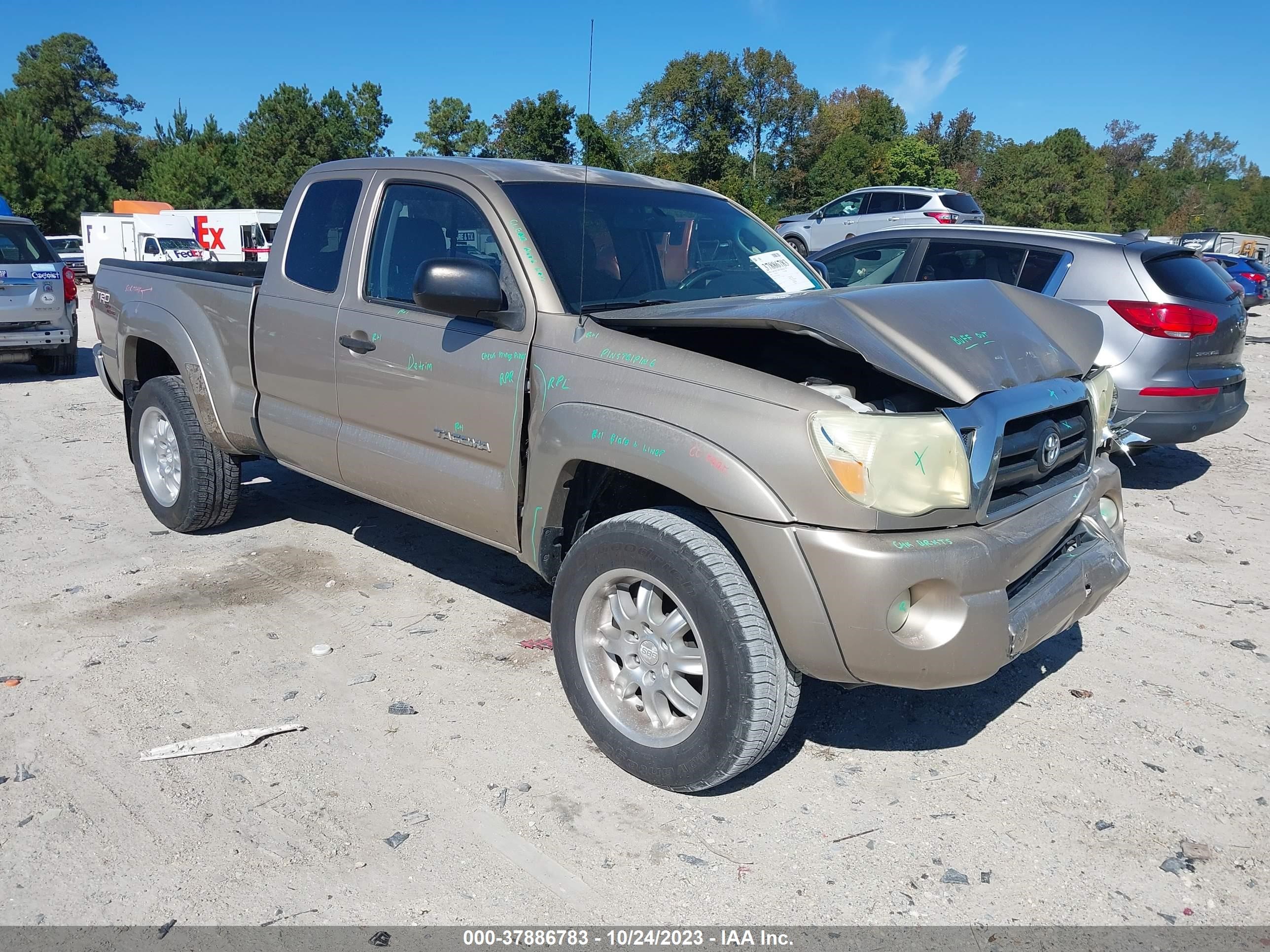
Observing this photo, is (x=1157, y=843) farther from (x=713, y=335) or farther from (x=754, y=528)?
(x=713, y=335)

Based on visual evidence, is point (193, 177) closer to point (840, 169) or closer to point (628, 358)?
point (840, 169)

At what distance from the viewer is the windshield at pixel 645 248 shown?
380 cm

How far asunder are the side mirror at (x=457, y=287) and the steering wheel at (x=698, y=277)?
861 mm

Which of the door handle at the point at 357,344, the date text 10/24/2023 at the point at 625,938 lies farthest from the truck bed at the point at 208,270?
the date text 10/24/2023 at the point at 625,938

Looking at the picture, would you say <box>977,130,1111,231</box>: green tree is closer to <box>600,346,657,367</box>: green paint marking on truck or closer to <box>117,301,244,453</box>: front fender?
<box>117,301,244,453</box>: front fender

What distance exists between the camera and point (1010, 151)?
6388 centimetres

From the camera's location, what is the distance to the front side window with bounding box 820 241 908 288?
25.2 feet

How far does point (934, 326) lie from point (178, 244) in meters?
35.7

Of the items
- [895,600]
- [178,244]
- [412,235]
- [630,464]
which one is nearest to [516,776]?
[630,464]

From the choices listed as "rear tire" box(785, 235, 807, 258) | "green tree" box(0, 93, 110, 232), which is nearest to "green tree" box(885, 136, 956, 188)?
"rear tire" box(785, 235, 807, 258)

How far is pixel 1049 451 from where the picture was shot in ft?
10.7

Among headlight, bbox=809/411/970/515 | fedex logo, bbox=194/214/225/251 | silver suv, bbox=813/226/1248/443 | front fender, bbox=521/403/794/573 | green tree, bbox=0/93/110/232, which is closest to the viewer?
headlight, bbox=809/411/970/515

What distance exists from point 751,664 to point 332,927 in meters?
1.35

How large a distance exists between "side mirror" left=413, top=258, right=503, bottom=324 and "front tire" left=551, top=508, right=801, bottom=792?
957 millimetres
